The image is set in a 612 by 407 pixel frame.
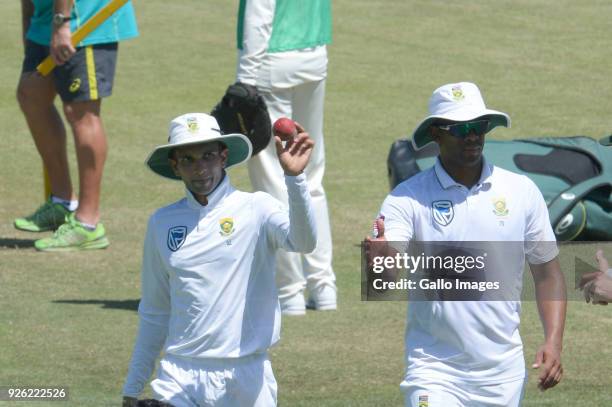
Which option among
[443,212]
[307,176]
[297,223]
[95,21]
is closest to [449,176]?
[443,212]

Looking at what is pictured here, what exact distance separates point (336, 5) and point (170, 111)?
19.1 ft

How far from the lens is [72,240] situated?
10.8 metres

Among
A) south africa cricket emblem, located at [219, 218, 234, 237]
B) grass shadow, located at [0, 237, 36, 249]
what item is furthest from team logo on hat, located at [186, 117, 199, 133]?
grass shadow, located at [0, 237, 36, 249]

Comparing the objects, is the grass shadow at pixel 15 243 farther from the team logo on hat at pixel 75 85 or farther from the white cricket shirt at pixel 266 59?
the white cricket shirt at pixel 266 59

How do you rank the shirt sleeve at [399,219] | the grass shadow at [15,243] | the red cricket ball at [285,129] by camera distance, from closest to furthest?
1. the red cricket ball at [285,129]
2. the shirt sleeve at [399,219]
3. the grass shadow at [15,243]

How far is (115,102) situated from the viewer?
16.0 m

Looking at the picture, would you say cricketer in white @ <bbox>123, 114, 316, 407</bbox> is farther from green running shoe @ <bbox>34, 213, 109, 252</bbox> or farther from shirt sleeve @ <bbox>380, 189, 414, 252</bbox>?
green running shoe @ <bbox>34, 213, 109, 252</bbox>

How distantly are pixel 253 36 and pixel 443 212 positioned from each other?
3.30 m

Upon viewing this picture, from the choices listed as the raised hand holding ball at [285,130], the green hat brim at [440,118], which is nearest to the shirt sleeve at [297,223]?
the raised hand holding ball at [285,130]

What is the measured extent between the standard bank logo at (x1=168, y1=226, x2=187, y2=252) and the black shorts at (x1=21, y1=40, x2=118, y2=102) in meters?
4.92

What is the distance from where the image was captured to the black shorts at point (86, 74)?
10.6m

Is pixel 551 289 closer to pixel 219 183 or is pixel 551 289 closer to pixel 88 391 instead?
pixel 219 183

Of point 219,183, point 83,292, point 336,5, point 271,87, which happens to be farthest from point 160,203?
point 336,5

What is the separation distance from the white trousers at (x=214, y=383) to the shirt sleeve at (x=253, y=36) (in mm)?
3327
